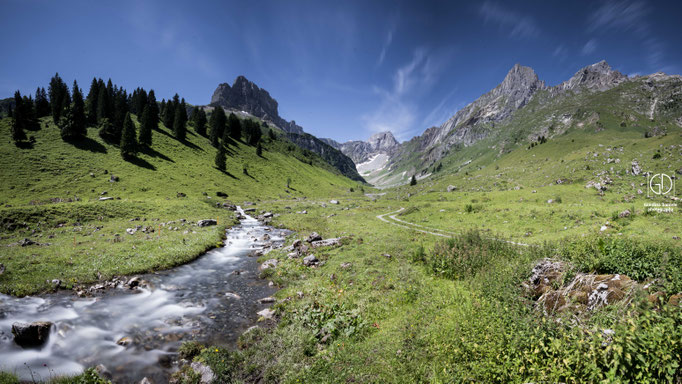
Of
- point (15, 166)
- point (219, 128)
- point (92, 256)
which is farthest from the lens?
point (219, 128)

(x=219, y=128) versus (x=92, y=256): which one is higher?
(x=219, y=128)

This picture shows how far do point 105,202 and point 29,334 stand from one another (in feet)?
123

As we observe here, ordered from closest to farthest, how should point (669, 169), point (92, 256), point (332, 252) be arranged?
point (92, 256), point (332, 252), point (669, 169)

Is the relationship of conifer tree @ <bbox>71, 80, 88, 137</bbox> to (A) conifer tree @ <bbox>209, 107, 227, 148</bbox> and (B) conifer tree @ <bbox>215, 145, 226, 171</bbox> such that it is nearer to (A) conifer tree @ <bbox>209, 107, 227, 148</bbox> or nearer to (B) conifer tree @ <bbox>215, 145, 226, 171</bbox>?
(B) conifer tree @ <bbox>215, 145, 226, 171</bbox>

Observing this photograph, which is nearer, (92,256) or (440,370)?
(440,370)

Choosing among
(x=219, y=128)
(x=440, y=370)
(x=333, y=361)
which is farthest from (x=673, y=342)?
(x=219, y=128)

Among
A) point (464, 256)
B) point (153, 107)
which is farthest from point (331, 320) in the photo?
point (153, 107)

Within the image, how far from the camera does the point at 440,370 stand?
8.34 meters

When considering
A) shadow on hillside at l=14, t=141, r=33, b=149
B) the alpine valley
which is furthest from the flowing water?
shadow on hillside at l=14, t=141, r=33, b=149

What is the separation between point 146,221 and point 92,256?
57.8 feet

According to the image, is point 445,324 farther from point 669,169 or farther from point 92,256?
point 669,169

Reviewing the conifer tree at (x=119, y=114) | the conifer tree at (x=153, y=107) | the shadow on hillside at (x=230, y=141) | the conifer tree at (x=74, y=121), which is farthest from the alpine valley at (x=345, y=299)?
the shadow on hillside at (x=230, y=141)

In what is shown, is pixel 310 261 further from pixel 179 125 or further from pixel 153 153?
pixel 179 125

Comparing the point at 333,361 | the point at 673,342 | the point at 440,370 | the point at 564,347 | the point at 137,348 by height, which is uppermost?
the point at 673,342
